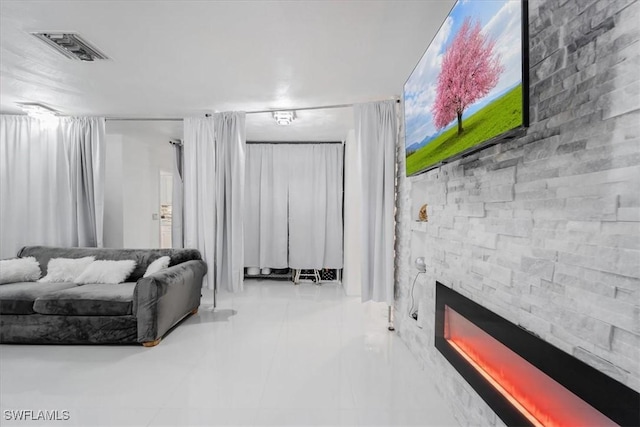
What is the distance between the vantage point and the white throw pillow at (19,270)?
10.6 ft

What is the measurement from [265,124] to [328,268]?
2.52 meters

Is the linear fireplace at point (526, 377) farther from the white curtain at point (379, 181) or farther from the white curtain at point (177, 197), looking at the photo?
the white curtain at point (177, 197)

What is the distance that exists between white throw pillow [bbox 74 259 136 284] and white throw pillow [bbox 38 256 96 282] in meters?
0.13

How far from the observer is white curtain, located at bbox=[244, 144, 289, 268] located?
525cm

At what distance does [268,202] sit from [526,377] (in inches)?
177

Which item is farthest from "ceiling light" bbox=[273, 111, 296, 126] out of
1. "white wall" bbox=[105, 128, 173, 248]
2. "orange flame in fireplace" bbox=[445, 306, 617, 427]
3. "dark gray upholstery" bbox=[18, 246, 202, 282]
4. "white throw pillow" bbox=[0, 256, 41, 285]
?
"white throw pillow" bbox=[0, 256, 41, 285]

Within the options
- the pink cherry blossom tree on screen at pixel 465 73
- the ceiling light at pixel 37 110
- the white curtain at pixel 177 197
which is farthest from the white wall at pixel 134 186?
the pink cherry blossom tree on screen at pixel 465 73

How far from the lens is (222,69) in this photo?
253cm

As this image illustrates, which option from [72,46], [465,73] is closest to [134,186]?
[72,46]

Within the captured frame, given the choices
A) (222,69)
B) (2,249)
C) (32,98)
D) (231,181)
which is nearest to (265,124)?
(231,181)

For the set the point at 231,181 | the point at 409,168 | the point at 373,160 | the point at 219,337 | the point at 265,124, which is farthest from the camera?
the point at 265,124

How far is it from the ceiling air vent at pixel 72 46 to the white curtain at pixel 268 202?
2.98 m

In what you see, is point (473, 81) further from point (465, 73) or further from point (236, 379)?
point (236, 379)

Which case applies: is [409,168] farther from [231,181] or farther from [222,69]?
[231,181]
